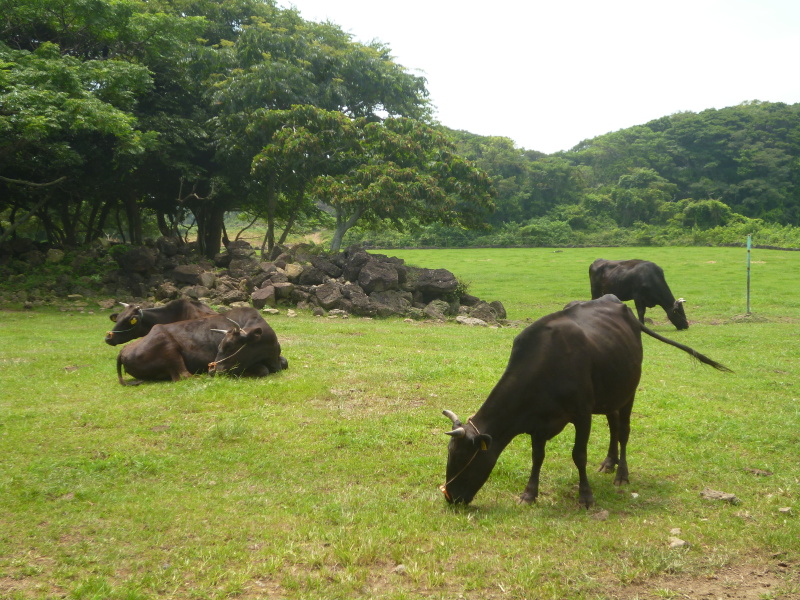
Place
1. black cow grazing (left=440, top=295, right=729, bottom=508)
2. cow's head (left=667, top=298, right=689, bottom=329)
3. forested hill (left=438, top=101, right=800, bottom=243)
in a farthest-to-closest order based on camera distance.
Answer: forested hill (left=438, top=101, right=800, bottom=243) → cow's head (left=667, top=298, right=689, bottom=329) → black cow grazing (left=440, top=295, right=729, bottom=508)

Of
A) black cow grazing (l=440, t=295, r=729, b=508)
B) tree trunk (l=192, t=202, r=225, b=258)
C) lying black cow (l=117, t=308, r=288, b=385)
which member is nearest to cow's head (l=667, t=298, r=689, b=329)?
lying black cow (l=117, t=308, r=288, b=385)

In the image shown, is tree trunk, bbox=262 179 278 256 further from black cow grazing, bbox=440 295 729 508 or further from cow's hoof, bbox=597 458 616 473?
black cow grazing, bbox=440 295 729 508

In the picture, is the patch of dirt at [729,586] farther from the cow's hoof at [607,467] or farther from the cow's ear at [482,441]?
the cow's hoof at [607,467]

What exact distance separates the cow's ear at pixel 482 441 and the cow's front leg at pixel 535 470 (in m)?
0.53

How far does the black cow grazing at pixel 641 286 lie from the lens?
2008 cm

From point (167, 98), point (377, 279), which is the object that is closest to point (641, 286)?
point (377, 279)

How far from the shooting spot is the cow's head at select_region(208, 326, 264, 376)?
11102 mm

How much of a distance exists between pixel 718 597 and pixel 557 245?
54.2 meters

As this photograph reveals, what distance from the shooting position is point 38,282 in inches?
933

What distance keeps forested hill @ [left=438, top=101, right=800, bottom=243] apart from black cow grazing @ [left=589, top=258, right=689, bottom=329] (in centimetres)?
3764

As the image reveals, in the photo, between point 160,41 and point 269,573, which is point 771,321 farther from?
point 160,41

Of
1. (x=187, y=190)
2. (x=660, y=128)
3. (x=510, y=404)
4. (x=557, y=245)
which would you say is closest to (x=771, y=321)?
(x=510, y=404)

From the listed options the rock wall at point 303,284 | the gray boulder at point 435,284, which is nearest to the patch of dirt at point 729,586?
the rock wall at point 303,284

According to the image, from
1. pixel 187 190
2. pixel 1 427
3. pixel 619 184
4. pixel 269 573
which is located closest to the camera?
pixel 269 573
